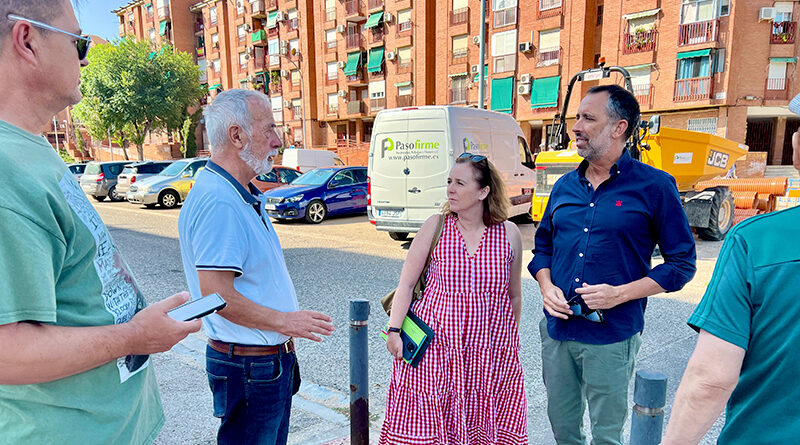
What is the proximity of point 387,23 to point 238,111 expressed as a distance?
35.1 m

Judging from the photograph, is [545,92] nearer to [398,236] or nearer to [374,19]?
[374,19]

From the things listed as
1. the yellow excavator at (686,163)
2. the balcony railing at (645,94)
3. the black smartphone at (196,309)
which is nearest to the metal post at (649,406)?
the black smartphone at (196,309)

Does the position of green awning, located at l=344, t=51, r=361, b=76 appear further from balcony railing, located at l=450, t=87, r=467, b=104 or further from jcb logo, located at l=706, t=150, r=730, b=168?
jcb logo, located at l=706, t=150, r=730, b=168

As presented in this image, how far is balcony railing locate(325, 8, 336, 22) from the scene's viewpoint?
37.7 m

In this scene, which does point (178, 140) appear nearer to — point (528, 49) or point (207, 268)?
point (528, 49)

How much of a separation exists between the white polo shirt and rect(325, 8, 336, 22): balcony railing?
39.7 m

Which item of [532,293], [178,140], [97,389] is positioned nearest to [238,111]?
[97,389]

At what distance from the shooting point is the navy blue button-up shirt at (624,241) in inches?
88.1

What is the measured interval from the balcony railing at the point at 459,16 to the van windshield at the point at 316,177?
21.1 meters

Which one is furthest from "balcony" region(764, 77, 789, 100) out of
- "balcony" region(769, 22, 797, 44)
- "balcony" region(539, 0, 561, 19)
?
"balcony" region(539, 0, 561, 19)

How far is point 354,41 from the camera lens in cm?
3653

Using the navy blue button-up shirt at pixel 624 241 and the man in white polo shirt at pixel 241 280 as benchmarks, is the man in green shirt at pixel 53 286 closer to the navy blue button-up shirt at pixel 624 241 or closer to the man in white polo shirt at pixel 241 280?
the man in white polo shirt at pixel 241 280

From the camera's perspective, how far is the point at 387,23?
1341 inches

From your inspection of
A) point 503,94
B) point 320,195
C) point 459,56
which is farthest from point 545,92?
point 320,195
